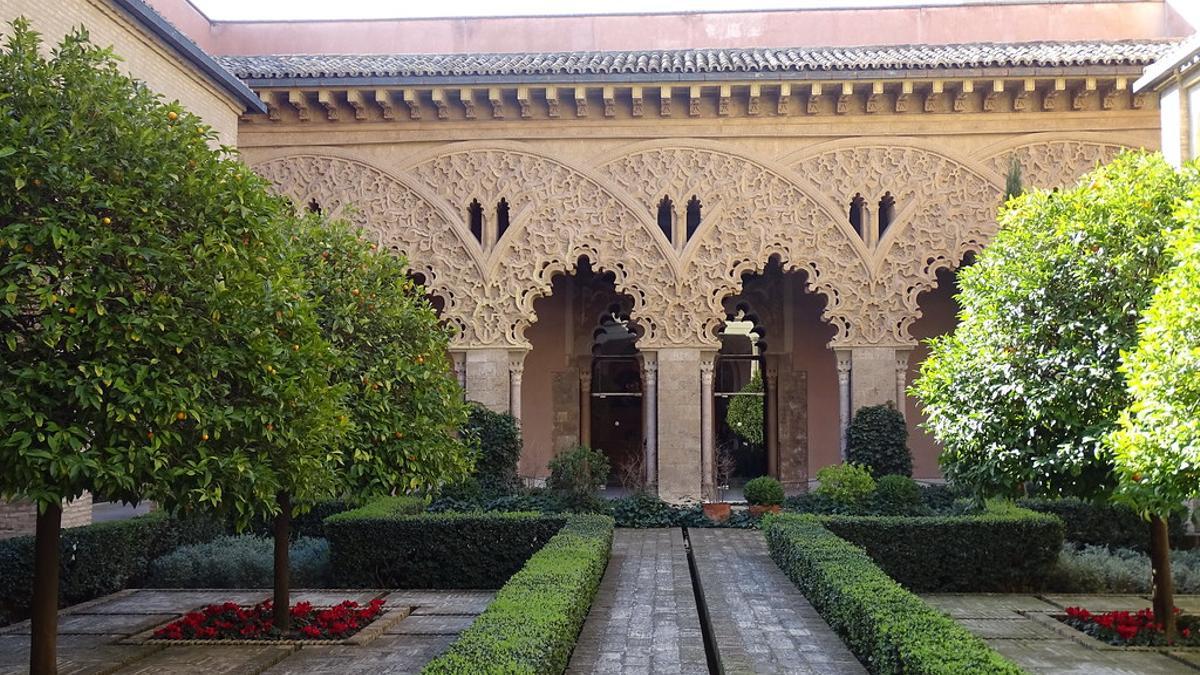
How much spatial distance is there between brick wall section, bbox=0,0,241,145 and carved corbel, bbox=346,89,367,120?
203 cm

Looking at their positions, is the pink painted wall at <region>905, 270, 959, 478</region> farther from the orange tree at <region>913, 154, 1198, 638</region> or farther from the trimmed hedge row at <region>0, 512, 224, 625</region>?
the trimmed hedge row at <region>0, 512, 224, 625</region>

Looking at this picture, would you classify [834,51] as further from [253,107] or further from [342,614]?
[342,614]

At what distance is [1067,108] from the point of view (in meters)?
16.1

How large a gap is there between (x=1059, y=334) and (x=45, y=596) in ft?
22.6

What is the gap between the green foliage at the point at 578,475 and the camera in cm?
1404

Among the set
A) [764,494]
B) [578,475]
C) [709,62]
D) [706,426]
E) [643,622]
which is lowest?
[643,622]

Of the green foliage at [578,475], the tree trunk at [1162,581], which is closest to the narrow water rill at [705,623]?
the green foliage at [578,475]

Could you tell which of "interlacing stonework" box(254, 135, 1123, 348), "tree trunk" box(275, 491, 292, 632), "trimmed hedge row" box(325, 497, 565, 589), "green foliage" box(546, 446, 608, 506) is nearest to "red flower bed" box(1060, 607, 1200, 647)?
"trimmed hedge row" box(325, 497, 565, 589)

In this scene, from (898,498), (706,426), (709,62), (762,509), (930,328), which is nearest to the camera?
(898,498)

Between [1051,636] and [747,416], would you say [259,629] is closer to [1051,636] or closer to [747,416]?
[1051,636]

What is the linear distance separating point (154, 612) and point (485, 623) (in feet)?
16.3

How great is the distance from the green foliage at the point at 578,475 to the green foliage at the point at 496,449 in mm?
1059

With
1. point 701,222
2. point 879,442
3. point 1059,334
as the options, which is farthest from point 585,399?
point 1059,334

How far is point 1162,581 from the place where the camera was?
8133mm
